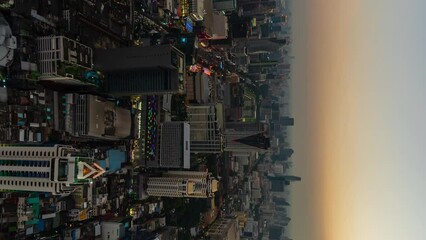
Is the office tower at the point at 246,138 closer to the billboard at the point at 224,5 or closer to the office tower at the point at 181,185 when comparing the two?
the office tower at the point at 181,185

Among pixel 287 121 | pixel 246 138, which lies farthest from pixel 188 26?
pixel 287 121

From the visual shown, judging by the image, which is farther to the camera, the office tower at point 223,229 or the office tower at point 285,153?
the office tower at point 285,153

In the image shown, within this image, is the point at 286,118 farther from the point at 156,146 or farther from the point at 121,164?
the point at 121,164

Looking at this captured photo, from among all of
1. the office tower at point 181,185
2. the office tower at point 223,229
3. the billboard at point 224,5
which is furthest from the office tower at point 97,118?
the billboard at point 224,5

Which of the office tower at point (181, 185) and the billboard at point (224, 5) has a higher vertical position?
the billboard at point (224, 5)

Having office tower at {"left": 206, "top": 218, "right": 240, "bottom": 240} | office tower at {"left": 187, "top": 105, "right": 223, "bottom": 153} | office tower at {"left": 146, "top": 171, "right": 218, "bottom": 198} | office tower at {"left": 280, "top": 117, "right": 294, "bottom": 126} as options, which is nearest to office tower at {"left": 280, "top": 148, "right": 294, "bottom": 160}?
office tower at {"left": 280, "top": 117, "right": 294, "bottom": 126}

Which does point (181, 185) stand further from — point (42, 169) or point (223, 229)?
point (42, 169)

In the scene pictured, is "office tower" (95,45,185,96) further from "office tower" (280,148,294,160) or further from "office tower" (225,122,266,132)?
"office tower" (280,148,294,160)
